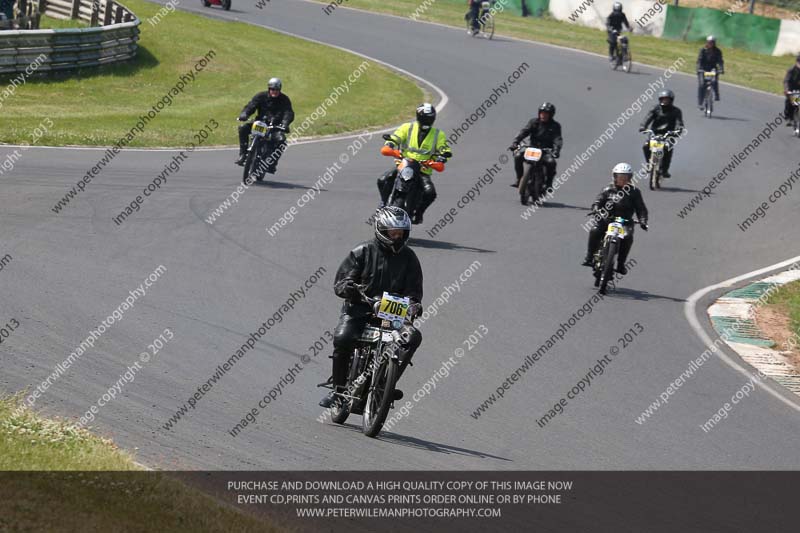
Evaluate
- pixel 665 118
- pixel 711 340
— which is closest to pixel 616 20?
pixel 665 118

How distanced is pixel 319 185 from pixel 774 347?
32.9ft

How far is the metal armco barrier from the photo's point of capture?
100 feet

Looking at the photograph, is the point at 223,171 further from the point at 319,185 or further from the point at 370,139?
the point at 370,139

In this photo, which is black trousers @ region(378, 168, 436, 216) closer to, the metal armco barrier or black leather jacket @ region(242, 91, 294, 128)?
black leather jacket @ region(242, 91, 294, 128)

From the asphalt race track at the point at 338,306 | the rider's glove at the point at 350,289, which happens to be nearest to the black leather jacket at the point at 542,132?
the asphalt race track at the point at 338,306

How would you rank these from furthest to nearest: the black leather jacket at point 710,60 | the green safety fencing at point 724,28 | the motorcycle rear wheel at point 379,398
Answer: the green safety fencing at point 724,28 → the black leather jacket at point 710,60 → the motorcycle rear wheel at point 379,398

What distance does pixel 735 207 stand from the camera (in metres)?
25.4

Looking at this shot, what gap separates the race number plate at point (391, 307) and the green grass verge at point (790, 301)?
8.50 m

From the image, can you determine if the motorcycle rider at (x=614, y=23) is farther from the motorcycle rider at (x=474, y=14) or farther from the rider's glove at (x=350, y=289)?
the rider's glove at (x=350, y=289)

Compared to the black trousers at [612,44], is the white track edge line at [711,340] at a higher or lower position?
higher
